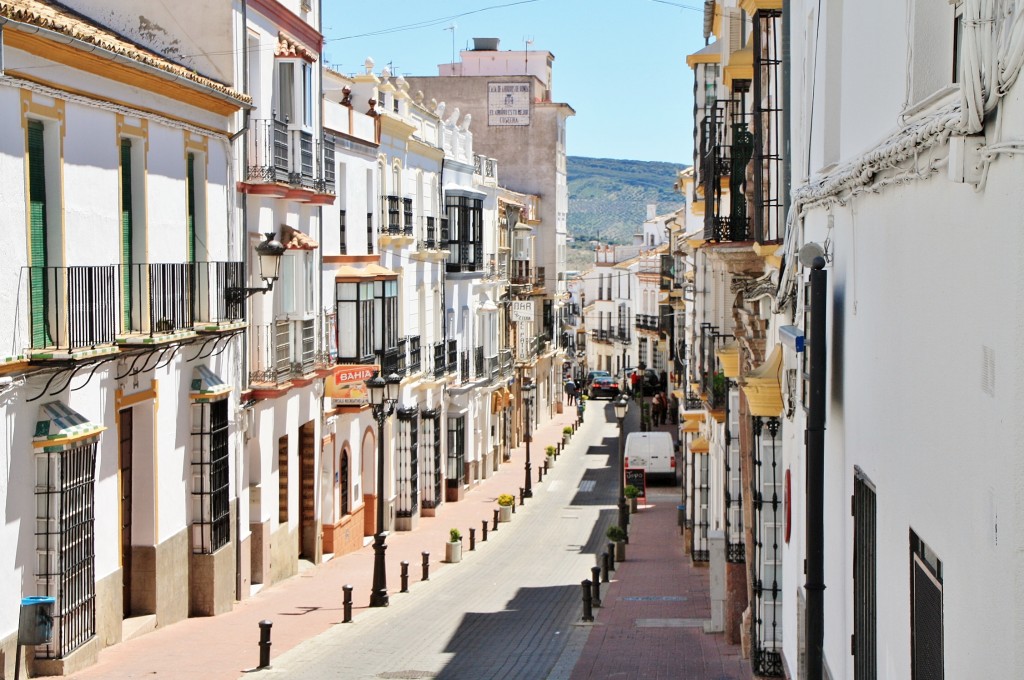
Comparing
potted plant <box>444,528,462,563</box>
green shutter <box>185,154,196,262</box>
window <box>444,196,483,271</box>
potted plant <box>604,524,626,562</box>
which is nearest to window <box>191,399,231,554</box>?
green shutter <box>185,154,196,262</box>

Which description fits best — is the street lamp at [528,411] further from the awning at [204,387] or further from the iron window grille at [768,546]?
the iron window grille at [768,546]

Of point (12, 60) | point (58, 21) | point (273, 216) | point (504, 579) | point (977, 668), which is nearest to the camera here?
point (977, 668)

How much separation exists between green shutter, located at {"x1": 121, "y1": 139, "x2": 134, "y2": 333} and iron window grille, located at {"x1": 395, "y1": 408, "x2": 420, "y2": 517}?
638 inches

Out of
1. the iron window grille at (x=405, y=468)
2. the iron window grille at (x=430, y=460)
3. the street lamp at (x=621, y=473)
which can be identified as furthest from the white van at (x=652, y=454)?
the iron window grille at (x=405, y=468)

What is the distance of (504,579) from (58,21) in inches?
574

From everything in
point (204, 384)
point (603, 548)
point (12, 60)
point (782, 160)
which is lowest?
point (603, 548)

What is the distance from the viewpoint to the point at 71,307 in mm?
13430

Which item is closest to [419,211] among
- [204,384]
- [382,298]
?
[382,298]

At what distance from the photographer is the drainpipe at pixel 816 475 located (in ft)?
25.6

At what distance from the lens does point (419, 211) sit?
35.4 meters

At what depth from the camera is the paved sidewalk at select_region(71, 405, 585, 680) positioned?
1473 centimetres

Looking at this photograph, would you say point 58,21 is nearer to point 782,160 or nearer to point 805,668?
point 782,160

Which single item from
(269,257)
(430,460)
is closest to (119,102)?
(269,257)

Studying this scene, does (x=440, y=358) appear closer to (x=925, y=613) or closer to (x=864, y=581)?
(x=864, y=581)
